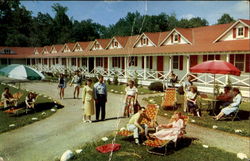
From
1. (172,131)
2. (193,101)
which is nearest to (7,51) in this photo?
(193,101)

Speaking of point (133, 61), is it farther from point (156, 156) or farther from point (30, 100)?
point (156, 156)

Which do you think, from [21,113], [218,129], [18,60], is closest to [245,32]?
[218,129]

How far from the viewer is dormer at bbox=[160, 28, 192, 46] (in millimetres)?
21950

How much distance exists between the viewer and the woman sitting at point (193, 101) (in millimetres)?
10516

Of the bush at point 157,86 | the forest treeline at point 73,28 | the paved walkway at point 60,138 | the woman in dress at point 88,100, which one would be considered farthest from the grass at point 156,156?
the forest treeline at point 73,28

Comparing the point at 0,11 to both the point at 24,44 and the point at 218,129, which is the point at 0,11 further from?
the point at 24,44

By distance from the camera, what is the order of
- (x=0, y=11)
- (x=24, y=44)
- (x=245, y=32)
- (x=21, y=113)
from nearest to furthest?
(x=21, y=113)
(x=0, y=11)
(x=245, y=32)
(x=24, y=44)

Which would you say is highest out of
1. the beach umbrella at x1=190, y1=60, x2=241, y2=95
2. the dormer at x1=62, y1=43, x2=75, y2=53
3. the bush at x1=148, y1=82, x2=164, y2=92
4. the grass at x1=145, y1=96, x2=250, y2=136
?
the dormer at x1=62, y1=43, x2=75, y2=53

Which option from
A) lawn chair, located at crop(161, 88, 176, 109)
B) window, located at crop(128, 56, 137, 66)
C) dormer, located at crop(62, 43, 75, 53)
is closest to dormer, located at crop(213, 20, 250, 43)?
window, located at crop(128, 56, 137, 66)

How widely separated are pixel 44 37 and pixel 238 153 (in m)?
63.2

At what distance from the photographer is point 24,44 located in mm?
59562

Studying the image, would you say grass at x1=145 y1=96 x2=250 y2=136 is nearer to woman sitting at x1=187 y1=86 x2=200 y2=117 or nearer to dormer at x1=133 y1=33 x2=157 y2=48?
woman sitting at x1=187 y1=86 x2=200 y2=117

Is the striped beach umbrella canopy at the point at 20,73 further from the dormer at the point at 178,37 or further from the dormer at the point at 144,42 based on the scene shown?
the dormer at the point at 144,42

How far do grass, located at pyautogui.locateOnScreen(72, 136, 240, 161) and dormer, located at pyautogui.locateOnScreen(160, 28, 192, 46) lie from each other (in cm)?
1630
